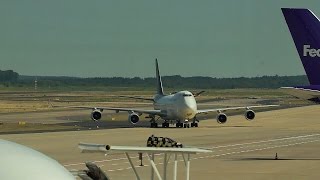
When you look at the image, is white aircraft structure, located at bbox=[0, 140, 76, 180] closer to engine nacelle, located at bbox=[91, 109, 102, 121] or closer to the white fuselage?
the white fuselage

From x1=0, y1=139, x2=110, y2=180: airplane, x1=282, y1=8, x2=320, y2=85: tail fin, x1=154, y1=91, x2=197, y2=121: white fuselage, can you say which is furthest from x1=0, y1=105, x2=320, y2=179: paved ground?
x1=0, y1=139, x2=110, y2=180: airplane

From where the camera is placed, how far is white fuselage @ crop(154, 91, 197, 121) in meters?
84.1

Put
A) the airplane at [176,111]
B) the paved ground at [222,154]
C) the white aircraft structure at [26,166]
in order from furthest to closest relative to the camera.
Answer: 1. the airplane at [176,111]
2. the paved ground at [222,154]
3. the white aircraft structure at [26,166]

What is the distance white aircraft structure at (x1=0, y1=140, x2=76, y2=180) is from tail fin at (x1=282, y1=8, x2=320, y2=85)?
1318 inches

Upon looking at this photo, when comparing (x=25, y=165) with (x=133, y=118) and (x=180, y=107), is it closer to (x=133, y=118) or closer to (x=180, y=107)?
(x=180, y=107)

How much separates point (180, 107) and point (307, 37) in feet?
141

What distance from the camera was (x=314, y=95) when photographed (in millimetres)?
38750

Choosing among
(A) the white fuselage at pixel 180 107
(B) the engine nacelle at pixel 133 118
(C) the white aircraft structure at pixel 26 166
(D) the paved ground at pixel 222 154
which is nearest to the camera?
(C) the white aircraft structure at pixel 26 166

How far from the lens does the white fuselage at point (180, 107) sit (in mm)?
84125

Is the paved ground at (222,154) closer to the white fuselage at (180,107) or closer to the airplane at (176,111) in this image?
the white fuselage at (180,107)

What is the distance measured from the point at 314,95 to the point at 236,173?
17.8 ft

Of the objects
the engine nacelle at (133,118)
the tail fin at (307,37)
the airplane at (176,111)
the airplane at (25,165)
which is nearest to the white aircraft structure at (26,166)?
the airplane at (25,165)

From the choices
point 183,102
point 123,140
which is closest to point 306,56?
point 123,140

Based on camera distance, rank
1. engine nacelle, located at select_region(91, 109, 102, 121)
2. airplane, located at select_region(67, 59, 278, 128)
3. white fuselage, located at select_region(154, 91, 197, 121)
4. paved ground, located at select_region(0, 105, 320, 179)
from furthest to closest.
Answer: engine nacelle, located at select_region(91, 109, 102, 121)
airplane, located at select_region(67, 59, 278, 128)
white fuselage, located at select_region(154, 91, 197, 121)
paved ground, located at select_region(0, 105, 320, 179)
